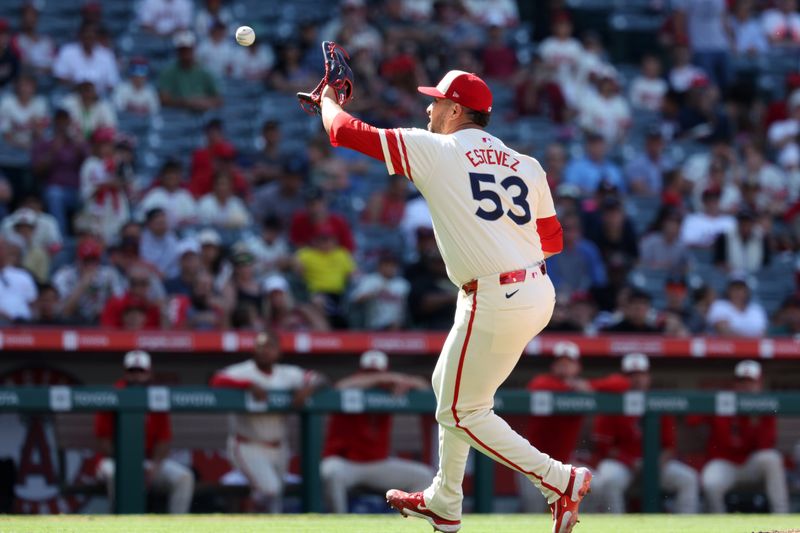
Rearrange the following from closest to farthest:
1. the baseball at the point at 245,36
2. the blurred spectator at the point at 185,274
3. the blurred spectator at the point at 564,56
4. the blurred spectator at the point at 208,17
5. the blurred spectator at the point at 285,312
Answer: the baseball at the point at 245,36, the blurred spectator at the point at 285,312, the blurred spectator at the point at 185,274, the blurred spectator at the point at 208,17, the blurred spectator at the point at 564,56

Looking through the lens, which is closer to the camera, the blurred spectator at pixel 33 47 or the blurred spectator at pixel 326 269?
the blurred spectator at pixel 326 269

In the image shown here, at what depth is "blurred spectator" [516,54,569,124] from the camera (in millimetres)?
15172

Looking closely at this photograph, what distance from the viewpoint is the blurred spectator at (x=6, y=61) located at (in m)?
12.9

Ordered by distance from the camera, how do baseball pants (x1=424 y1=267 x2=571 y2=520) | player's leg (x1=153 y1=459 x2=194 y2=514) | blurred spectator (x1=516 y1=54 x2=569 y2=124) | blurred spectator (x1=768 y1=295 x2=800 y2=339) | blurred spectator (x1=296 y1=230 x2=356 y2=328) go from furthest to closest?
1. blurred spectator (x1=516 y1=54 x2=569 y2=124)
2. blurred spectator (x1=768 y1=295 x2=800 y2=339)
3. blurred spectator (x1=296 y1=230 x2=356 y2=328)
4. player's leg (x1=153 y1=459 x2=194 y2=514)
5. baseball pants (x1=424 y1=267 x2=571 y2=520)

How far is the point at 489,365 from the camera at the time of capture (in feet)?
18.5

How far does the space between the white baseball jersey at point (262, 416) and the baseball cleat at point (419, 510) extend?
2.75 m

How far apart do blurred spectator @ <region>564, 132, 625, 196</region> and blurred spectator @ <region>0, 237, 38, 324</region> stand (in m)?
5.55

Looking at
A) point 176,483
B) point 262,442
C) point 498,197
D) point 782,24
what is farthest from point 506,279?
point 782,24

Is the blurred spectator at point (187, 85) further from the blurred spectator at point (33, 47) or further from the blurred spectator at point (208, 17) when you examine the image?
the blurred spectator at point (33, 47)

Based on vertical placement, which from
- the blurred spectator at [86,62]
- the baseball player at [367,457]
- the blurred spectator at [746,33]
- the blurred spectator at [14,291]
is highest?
the blurred spectator at [746,33]

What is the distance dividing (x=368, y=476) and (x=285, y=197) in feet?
13.2

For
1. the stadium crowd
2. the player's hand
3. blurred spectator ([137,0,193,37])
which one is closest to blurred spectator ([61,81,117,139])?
the stadium crowd

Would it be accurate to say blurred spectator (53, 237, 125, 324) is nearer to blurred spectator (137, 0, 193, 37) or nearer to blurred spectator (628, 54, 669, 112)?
blurred spectator (137, 0, 193, 37)

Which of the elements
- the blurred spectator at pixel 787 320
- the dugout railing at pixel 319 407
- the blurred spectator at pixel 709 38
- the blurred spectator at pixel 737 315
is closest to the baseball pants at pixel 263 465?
the dugout railing at pixel 319 407
